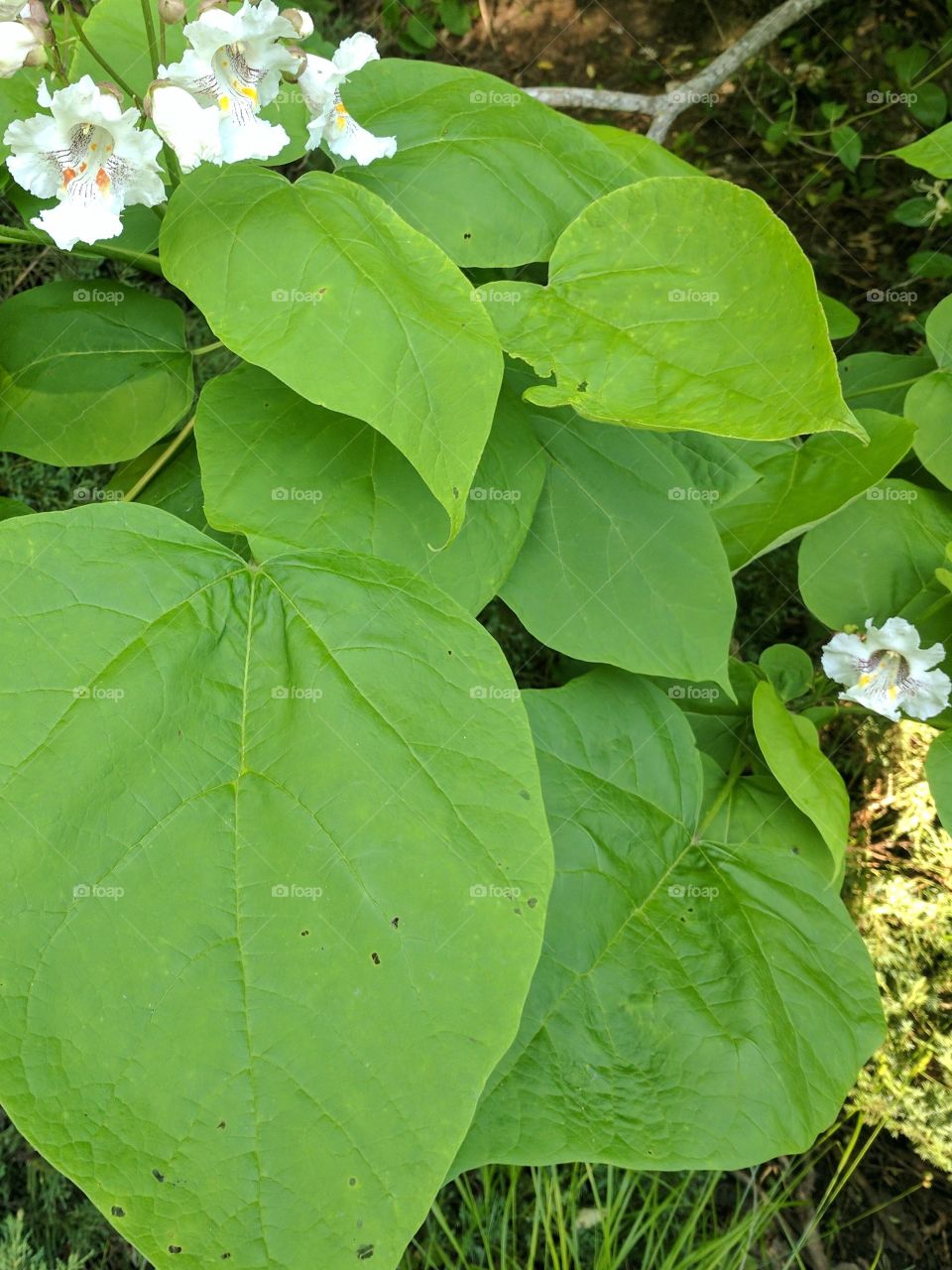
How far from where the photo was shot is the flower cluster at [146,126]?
89 cm

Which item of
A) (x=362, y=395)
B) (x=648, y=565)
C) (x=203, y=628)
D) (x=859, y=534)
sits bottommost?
(x=859, y=534)

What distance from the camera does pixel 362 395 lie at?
892mm

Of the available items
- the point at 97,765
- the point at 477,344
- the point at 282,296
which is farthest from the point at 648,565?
the point at 97,765

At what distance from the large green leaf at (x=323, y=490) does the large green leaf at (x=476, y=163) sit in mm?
259

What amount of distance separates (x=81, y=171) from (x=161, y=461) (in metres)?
0.46

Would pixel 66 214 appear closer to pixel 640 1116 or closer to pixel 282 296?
pixel 282 296

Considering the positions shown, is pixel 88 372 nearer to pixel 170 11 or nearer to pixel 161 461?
pixel 161 461

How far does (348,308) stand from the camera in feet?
3.05

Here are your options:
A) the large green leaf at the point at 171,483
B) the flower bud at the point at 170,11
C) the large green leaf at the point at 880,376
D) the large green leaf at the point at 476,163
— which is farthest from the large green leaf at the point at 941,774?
the flower bud at the point at 170,11

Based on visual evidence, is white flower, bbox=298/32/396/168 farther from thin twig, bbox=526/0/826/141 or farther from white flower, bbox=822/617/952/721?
white flower, bbox=822/617/952/721

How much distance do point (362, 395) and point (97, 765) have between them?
0.39 meters

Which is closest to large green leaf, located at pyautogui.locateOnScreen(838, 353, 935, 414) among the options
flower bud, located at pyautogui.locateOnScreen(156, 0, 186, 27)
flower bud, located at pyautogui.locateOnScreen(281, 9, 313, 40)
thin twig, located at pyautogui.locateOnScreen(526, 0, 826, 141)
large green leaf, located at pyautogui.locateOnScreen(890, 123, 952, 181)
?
large green leaf, located at pyautogui.locateOnScreen(890, 123, 952, 181)

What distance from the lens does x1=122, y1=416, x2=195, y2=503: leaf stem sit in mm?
1330

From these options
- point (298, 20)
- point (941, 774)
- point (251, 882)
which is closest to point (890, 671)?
point (941, 774)
